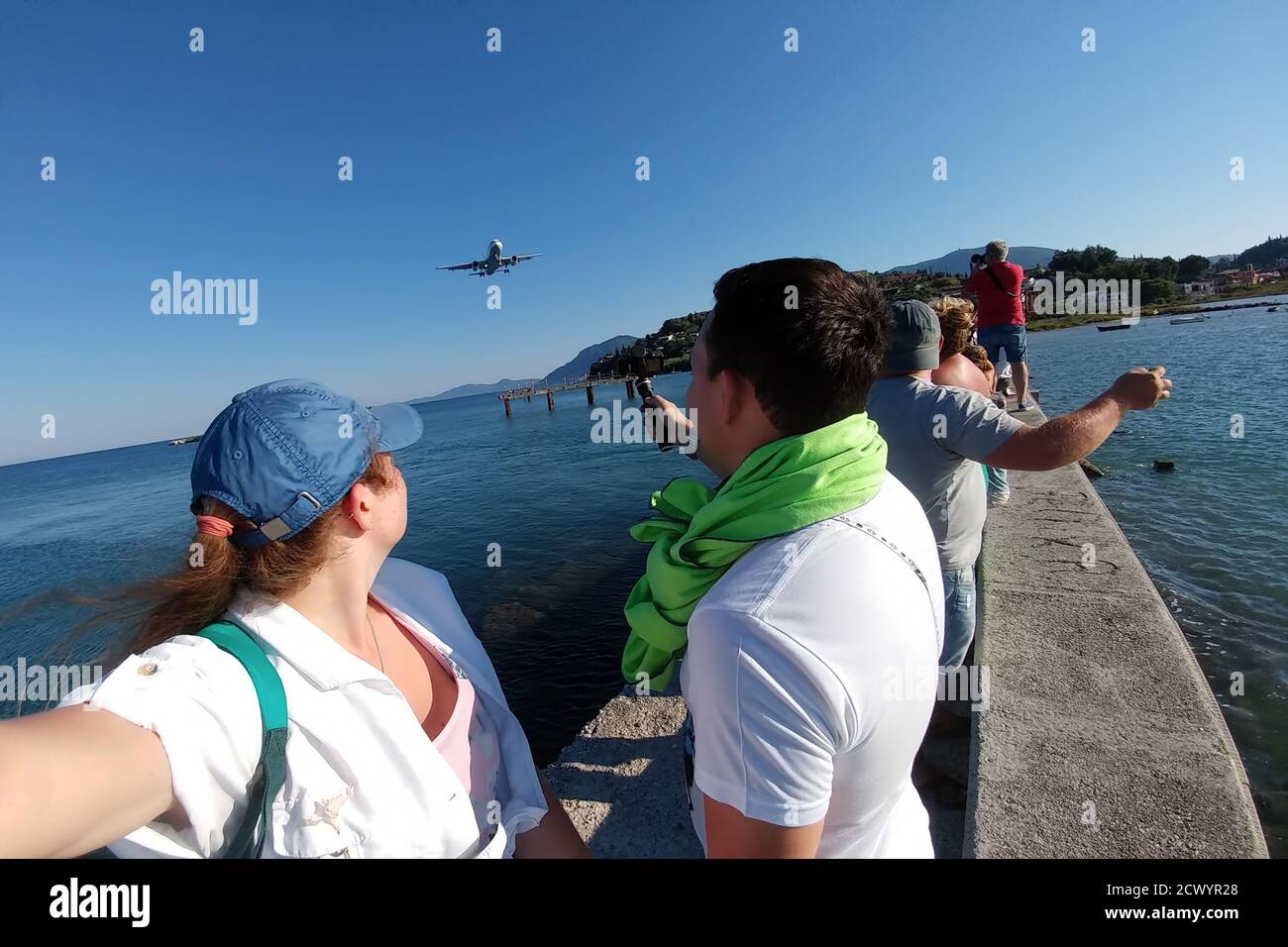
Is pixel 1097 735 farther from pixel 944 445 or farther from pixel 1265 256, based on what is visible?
pixel 1265 256

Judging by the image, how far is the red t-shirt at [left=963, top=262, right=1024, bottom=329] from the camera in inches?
323

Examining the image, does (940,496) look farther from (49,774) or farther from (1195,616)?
(1195,616)

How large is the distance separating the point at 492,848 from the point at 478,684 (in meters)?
0.52

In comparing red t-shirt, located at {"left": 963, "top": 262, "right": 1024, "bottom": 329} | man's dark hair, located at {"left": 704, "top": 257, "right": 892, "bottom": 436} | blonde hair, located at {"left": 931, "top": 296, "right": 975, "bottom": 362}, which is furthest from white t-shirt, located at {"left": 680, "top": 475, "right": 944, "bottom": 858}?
red t-shirt, located at {"left": 963, "top": 262, "right": 1024, "bottom": 329}

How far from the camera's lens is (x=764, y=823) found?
109cm

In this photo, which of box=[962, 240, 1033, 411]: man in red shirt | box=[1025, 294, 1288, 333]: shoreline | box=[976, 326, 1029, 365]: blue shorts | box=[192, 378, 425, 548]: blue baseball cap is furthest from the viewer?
box=[1025, 294, 1288, 333]: shoreline

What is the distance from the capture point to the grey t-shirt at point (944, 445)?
112 inches

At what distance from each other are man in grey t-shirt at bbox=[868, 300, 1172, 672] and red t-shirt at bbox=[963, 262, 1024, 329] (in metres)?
6.30

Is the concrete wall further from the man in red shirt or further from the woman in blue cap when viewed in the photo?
the man in red shirt

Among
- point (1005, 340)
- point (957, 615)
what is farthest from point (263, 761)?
point (1005, 340)

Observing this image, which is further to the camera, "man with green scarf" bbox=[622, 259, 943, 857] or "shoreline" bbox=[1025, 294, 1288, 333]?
"shoreline" bbox=[1025, 294, 1288, 333]

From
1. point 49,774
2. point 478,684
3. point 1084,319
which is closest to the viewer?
point 49,774

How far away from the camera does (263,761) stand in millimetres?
1189
